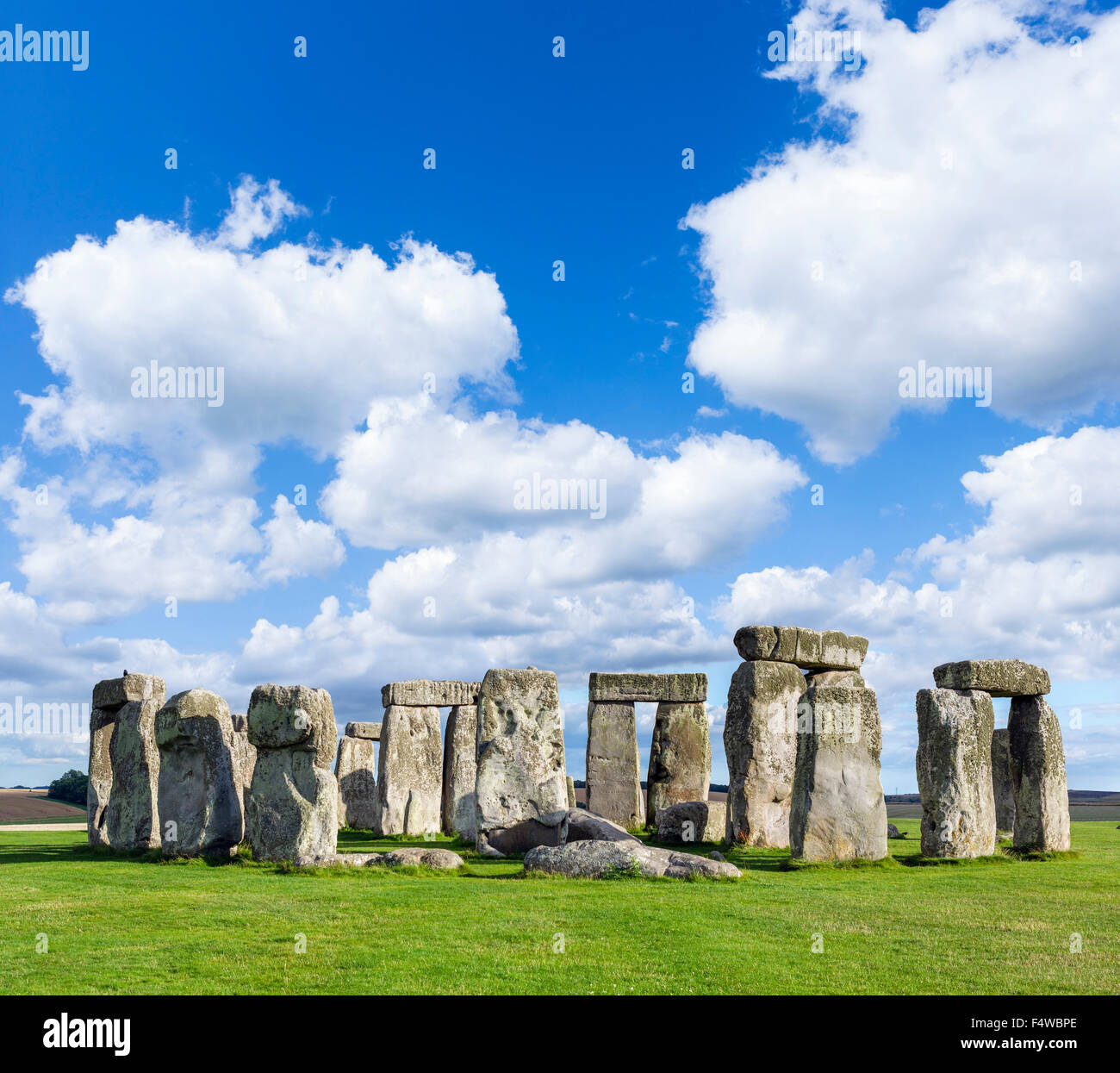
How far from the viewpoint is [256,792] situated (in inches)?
571

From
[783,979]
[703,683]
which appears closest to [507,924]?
[783,979]

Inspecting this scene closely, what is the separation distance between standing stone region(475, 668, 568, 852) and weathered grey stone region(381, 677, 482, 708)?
7.94 meters

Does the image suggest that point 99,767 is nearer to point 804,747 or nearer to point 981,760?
point 804,747

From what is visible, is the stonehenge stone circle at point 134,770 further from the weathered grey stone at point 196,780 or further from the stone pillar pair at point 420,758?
the stone pillar pair at point 420,758

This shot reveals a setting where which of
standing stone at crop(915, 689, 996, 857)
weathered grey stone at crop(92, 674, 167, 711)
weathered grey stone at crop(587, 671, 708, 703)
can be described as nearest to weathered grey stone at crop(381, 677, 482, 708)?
weathered grey stone at crop(587, 671, 708, 703)

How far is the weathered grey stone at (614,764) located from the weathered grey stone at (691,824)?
155 inches

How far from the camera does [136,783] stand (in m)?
17.8

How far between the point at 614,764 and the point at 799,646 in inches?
244

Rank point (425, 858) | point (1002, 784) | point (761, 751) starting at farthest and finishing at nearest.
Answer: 1. point (1002, 784)
2. point (761, 751)
3. point (425, 858)

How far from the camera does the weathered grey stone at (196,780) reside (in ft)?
51.1

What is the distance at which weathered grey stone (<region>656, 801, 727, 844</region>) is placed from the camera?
1928 cm

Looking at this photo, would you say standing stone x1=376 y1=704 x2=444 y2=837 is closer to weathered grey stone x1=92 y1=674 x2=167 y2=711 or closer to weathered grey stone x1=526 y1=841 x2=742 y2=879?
weathered grey stone x1=92 y1=674 x2=167 y2=711

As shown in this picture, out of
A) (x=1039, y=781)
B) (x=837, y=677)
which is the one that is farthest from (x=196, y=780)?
(x=1039, y=781)
